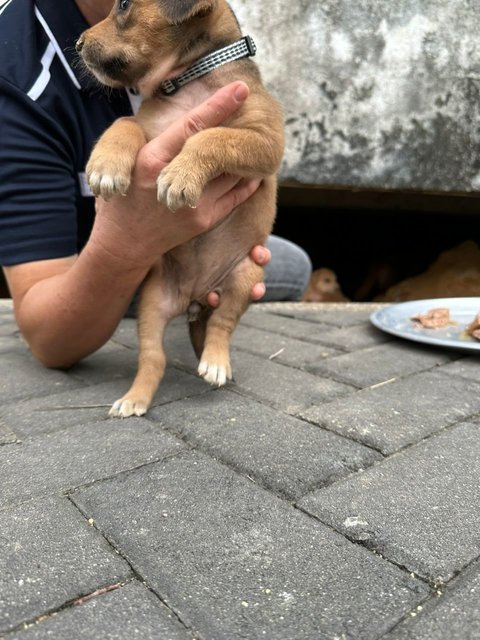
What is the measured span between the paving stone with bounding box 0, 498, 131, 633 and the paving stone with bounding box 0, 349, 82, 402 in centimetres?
76

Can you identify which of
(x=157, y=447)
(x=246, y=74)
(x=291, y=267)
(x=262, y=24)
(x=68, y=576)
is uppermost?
(x=262, y=24)

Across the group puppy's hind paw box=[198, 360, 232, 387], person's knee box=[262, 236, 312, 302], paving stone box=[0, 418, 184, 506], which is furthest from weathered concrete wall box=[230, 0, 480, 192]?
paving stone box=[0, 418, 184, 506]

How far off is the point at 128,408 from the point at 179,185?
2.02 feet

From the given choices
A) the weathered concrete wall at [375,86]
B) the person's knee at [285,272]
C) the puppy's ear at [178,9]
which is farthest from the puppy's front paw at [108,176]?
the weathered concrete wall at [375,86]

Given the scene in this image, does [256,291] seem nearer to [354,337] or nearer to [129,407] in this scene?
[129,407]

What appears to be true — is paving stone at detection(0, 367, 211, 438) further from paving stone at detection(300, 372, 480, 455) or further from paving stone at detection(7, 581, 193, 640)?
paving stone at detection(7, 581, 193, 640)

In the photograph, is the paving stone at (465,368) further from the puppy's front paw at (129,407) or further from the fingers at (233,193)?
the puppy's front paw at (129,407)

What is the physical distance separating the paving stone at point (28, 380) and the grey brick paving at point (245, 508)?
1 cm

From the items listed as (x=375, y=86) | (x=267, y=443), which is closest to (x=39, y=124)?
(x=267, y=443)

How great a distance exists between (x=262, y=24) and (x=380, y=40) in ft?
2.20

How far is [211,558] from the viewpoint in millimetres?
924

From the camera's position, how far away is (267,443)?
1.35m

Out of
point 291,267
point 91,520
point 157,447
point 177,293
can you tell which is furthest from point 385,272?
point 91,520

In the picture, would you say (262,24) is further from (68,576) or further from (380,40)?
(68,576)
